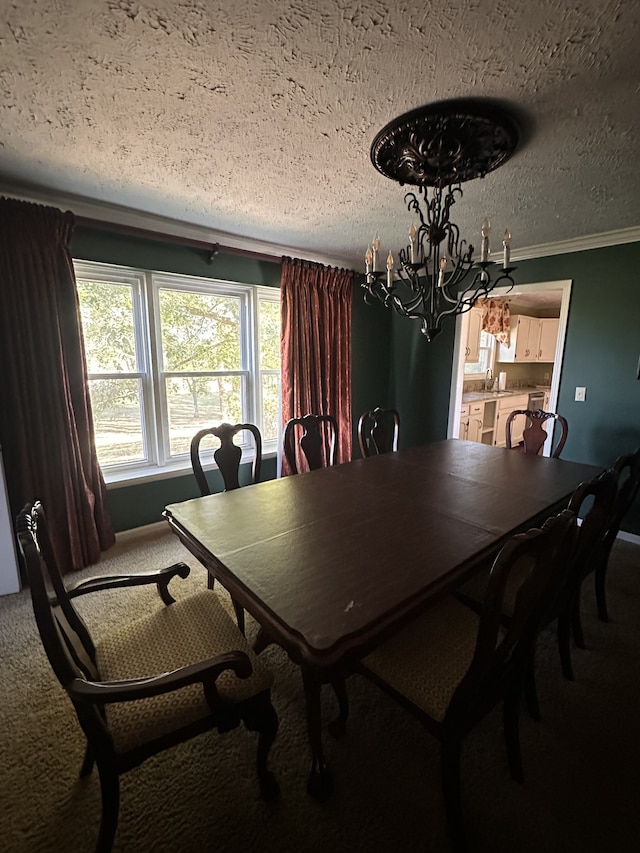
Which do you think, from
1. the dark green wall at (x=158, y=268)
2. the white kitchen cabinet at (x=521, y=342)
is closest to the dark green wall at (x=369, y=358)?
the dark green wall at (x=158, y=268)

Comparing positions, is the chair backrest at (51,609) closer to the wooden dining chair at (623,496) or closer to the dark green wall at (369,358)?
the wooden dining chair at (623,496)

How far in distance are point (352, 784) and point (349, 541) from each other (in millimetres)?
763

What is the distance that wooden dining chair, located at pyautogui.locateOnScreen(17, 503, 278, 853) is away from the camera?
0.85 meters

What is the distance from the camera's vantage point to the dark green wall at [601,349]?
2.71 metres

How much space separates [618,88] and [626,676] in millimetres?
2285

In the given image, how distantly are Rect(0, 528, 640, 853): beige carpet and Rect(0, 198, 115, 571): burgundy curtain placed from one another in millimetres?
958

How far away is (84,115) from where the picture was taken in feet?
4.58

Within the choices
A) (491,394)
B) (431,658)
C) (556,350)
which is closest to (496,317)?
(491,394)

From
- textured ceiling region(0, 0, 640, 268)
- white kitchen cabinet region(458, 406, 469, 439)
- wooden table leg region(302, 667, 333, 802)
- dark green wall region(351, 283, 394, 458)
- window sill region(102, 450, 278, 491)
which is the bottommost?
wooden table leg region(302, 667, 333, 802)

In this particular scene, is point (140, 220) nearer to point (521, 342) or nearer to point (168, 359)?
point (168, 359)

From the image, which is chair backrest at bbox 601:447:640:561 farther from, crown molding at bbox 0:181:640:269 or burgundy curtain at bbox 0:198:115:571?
burgundy curtain at bbox 0:198:115:571

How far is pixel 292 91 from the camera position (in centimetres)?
126

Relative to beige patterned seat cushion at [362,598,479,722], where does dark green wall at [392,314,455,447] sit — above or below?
above

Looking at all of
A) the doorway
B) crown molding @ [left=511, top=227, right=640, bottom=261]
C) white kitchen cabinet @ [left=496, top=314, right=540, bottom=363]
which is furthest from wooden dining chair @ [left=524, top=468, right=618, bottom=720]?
white kitchen cabinet @ [left=496, top=314, right=540, bottom=363]
